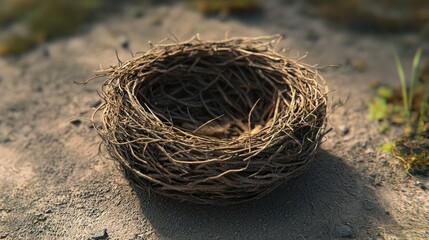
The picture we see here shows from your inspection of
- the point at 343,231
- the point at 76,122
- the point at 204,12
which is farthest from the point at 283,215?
the point at 204,12

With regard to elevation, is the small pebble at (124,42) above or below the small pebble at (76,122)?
above

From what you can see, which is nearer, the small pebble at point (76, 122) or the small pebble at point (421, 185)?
the small pebble at point (421, 185)

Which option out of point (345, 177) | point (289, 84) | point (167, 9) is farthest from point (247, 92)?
point (167, 9)

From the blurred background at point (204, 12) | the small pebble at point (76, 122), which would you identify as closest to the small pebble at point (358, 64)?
the blurred background at point (204, 12)

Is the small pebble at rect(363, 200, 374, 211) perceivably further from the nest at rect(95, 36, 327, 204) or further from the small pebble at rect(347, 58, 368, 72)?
the small pebble at rect(347, 58, 368, 72)

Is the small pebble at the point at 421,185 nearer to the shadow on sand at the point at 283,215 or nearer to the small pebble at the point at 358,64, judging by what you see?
the shadow on sand at the point at 283,215

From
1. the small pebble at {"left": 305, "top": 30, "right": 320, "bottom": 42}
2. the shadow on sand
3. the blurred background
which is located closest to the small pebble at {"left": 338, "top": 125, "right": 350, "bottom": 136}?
the shadow on sand
